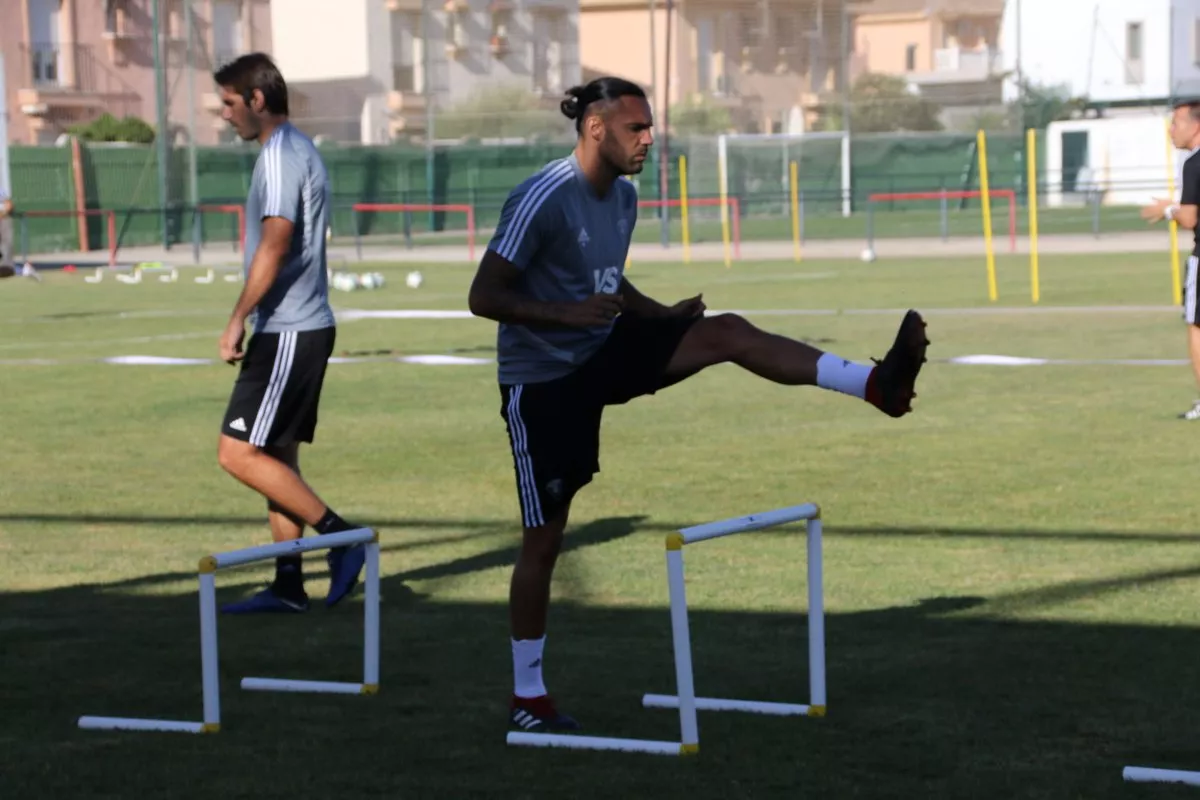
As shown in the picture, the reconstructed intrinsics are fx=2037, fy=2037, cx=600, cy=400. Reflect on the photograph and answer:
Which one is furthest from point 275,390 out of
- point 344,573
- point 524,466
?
point 524,466

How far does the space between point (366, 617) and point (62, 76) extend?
5741 centimetres

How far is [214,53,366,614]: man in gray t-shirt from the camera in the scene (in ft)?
25.4

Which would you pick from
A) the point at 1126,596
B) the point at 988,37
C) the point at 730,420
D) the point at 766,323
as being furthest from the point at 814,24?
the point at 1126,596

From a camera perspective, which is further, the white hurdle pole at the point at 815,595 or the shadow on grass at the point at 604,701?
the white hurdle pole at the point at 815,595

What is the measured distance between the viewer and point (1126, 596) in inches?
314

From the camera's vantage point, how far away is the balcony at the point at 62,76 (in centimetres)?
5912

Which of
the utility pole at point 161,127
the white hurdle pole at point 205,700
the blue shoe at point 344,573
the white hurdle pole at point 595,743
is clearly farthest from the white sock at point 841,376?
the utility pole at point 161,127

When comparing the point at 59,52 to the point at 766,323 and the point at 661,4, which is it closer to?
the point at 661,4

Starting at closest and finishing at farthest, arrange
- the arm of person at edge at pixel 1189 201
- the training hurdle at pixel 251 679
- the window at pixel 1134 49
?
the training hurdle at pixel 251 679 → the arm of person at edge at pixel 1189 201 → the window at pixel 1134 49

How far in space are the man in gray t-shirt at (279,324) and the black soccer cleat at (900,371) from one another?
269 centimetres

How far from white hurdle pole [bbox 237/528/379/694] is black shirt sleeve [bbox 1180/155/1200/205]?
8.13 metres

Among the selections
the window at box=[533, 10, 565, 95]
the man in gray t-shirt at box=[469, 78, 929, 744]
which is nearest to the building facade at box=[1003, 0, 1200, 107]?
the window at box=[533, 10, 565, 95]

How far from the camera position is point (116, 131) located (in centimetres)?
5394

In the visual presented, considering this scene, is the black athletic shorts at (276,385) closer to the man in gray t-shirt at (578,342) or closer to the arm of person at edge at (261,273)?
the arm of person at edge at (261,273)
